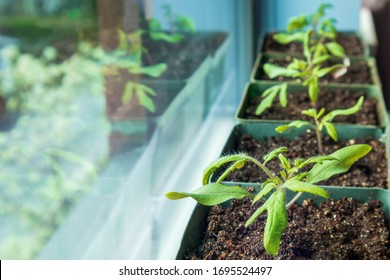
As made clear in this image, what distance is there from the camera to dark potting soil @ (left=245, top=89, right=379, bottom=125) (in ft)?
4.49

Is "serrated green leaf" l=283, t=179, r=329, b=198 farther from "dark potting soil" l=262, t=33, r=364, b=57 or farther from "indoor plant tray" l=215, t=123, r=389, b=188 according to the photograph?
"dark potting soil" l=262, t=33, r=364, b=57

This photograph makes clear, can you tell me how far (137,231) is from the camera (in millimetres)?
1270

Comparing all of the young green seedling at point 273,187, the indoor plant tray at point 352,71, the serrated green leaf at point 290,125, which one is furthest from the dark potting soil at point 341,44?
the young green seedling at point 273,187

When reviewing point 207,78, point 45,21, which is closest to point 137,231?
point 45,21

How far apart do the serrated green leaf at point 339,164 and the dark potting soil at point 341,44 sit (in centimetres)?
109

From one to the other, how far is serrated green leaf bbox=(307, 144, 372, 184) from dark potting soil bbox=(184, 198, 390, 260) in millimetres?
88

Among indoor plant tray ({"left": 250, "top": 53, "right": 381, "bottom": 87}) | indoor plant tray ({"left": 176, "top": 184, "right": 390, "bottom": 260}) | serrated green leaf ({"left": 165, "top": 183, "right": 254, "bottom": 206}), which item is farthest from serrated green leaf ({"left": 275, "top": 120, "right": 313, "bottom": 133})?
Result: indoor plant tray ({"left": 250, "top": 53, "right": 381, "bottom": 87})

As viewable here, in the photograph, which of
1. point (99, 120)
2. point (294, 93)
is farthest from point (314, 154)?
point (99, 120)

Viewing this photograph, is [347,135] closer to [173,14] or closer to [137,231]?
[137,231]

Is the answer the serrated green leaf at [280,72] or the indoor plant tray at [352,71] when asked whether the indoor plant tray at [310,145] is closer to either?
the serrated green leaf at [280,72]

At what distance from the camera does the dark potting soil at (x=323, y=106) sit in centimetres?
137

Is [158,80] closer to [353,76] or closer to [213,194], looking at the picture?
[353,76]

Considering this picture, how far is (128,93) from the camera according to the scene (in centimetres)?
155

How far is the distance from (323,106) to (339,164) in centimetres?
61
